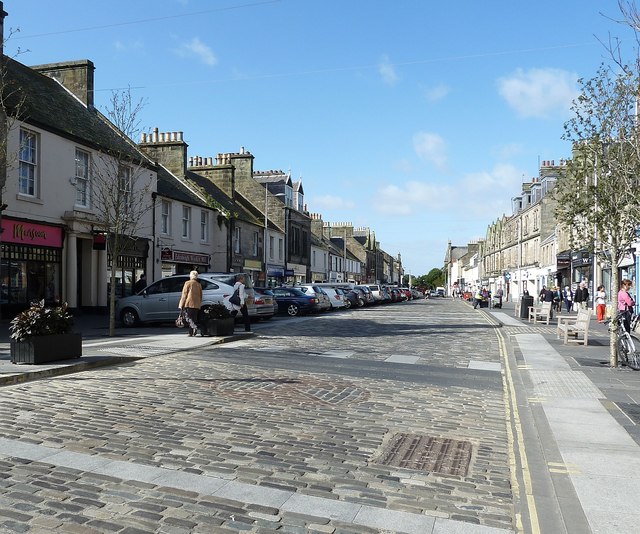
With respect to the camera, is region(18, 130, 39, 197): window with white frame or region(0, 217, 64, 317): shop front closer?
region(0, 217, 64, 317): shop front

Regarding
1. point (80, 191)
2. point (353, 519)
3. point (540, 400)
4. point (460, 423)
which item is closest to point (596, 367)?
point (540, 400)

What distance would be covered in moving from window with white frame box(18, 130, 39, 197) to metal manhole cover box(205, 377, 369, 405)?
14919mm

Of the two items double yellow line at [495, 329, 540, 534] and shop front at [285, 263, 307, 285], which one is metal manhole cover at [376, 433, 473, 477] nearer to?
double yellow line at [495, 329, 540, 534]

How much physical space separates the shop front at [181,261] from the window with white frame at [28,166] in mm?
9129

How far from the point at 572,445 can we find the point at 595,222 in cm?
759

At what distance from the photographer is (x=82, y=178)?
2347 centimetres

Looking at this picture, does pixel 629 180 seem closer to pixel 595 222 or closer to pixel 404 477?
pixel 595 222

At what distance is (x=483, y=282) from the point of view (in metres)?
100

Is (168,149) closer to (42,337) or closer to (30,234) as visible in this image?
(30,234)

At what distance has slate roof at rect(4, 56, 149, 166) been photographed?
69.3 ft

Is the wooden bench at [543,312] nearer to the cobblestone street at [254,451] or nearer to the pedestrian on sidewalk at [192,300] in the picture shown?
the cobblestone street at [254,451]

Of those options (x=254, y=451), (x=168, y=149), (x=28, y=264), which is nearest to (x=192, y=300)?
(x=28, y=264)

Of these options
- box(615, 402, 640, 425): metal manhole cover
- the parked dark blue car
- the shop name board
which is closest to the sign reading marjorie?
the shop name board

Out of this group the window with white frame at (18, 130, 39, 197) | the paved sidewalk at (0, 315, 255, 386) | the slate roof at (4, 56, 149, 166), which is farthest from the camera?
the slate roof at (4, 56, 149, 166)
